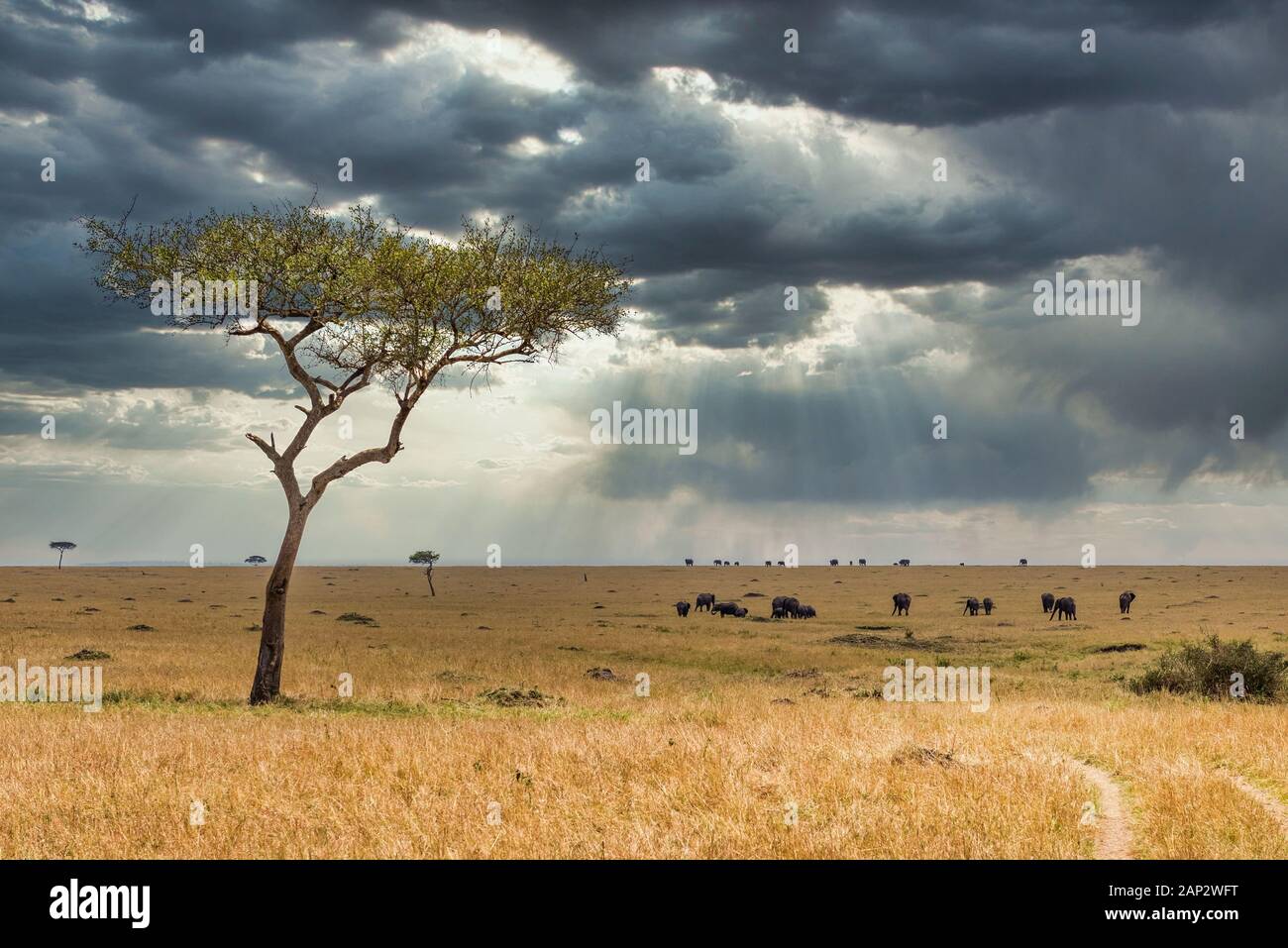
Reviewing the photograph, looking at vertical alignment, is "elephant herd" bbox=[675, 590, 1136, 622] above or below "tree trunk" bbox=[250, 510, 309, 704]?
below

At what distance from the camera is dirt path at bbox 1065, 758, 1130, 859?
33.7 feet

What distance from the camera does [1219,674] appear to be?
89.4 ft

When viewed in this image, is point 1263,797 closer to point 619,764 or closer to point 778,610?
point 619,764

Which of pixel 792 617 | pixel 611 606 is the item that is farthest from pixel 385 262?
pixel 611 606

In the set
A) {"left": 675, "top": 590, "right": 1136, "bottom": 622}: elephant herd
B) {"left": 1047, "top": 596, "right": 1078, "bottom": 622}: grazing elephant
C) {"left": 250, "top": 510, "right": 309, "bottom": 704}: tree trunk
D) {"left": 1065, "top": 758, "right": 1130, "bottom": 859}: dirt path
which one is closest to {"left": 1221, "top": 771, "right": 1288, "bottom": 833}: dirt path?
{"left": 1065, "top": 758, "right": 1130, "bottom": 859}: dirt path

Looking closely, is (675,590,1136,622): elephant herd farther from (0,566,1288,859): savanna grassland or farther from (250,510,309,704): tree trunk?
(250,510,309,704): tree trunk

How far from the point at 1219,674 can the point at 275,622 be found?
2692cm

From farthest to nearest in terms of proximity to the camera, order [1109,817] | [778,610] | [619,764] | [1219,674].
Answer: [778,610] < [1219,674] < [619,764] < [1109,817]

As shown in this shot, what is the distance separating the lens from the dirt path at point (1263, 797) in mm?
11433

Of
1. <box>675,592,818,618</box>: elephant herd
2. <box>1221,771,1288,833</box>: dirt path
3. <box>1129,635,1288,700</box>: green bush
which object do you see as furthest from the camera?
<box>675,592,818,618</box>: elephant herd

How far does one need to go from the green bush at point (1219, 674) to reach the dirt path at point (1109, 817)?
597 inches

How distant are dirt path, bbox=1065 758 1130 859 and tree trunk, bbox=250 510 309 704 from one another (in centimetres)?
1919

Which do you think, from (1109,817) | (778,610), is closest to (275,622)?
(1109,817)
